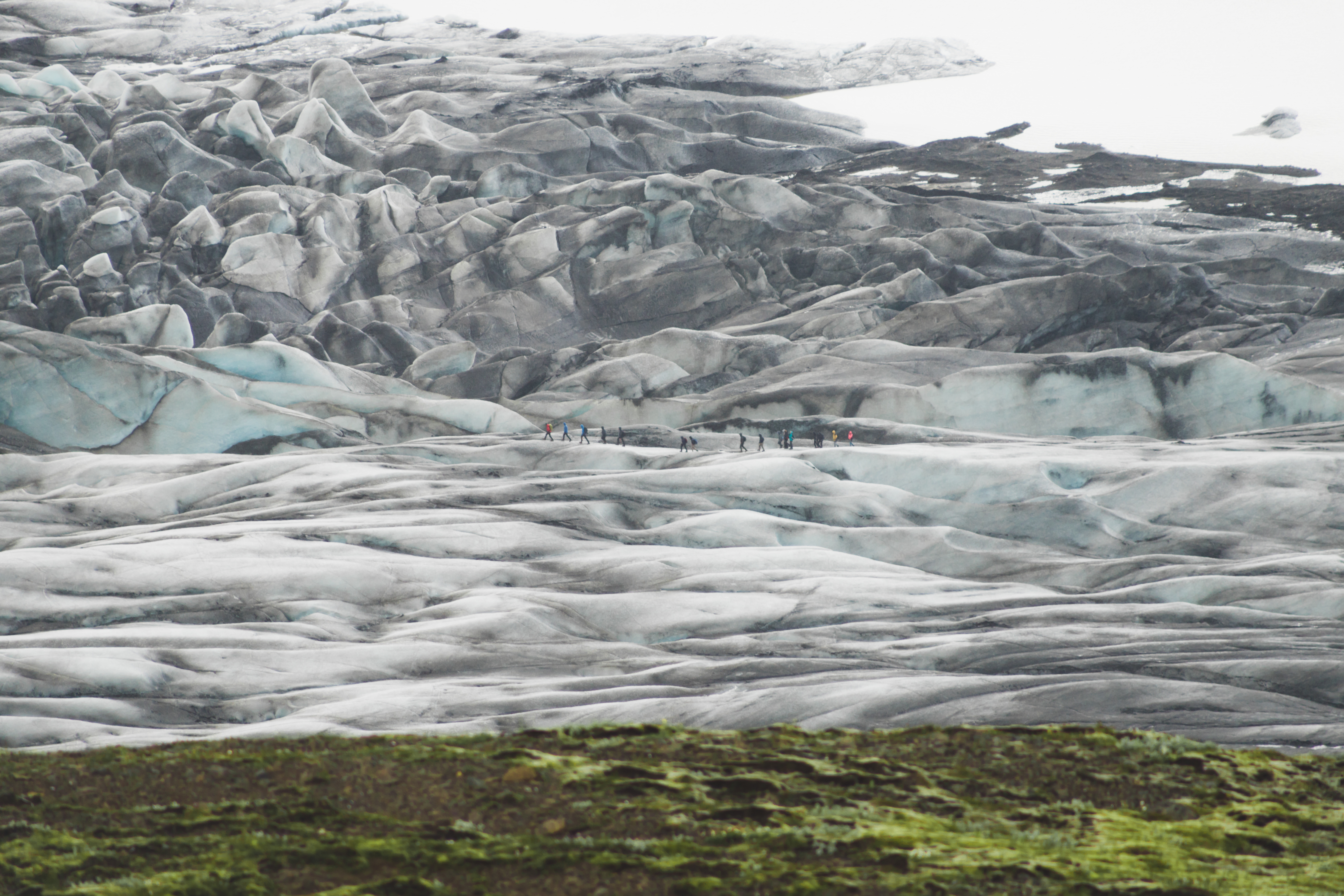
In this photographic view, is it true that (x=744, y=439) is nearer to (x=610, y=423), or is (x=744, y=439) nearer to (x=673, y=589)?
(x=610, y=423)

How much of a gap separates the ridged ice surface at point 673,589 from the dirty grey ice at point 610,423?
159 mm

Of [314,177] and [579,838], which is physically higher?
[314,177]

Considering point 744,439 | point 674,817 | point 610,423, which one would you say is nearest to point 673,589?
point 674,817

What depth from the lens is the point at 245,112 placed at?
8069 centimetres

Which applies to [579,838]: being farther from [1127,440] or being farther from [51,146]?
[51,146]

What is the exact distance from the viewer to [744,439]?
1858 inches

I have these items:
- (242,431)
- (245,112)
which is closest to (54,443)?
(242,431)

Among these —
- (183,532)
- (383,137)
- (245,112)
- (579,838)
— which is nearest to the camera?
(579,838)

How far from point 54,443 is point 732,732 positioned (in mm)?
44272

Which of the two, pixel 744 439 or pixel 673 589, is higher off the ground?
pixel 744 439

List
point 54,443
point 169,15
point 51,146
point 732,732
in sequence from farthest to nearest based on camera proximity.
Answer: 1. point 169,15
2. point 51,146
3. point 54,443
4. point 732,732

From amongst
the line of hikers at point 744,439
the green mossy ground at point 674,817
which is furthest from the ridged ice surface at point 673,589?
the green mossy ground at point 674,817

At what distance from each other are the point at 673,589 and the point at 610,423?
26371mm

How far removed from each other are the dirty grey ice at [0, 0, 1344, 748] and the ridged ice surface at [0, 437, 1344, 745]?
16 centimetres
